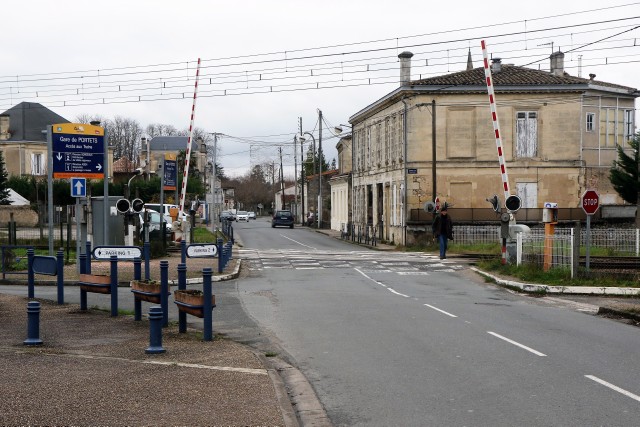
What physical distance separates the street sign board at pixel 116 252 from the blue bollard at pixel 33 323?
5.11m

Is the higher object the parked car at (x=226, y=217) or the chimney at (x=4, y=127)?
the chimney at (x=4, y=127)

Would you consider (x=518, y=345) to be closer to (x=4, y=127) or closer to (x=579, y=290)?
(x=579, y=290)

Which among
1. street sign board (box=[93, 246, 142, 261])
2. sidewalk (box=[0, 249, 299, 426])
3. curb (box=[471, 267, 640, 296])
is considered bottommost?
curb (box=[471, 267, 640, 296])

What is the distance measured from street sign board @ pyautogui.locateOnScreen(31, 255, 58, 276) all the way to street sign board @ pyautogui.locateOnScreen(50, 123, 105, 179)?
29.9 ft

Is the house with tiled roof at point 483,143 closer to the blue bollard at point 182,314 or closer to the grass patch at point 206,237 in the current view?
the grass patch at point 206,237

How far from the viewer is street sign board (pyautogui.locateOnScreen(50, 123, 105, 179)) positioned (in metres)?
24.1

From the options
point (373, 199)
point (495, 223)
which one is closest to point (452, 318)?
point (495, 223)

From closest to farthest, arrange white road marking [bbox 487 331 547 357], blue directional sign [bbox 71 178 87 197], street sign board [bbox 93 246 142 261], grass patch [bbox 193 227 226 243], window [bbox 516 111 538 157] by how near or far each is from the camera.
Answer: white road marking [bbox 487 331 547 357]
street sign board [bbox 93 246 142 261]
blue directional sign [bbox 71 178 87 197]
grass patch [bbox 193 227 226 243]
window [bbox 516 111 538 157]

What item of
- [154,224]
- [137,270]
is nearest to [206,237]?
[154,224]

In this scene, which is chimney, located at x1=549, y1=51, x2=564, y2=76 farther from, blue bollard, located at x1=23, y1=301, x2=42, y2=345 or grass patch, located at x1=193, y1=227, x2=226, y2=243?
blue bollard, located at x1=23, y1=301, x2=42, y2=345

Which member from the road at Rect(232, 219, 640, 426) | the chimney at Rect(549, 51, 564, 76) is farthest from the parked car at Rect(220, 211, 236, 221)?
the road at Rect(232, 219, 640, 426)

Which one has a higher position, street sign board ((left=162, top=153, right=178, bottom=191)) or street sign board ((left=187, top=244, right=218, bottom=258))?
street sign board ((left=162, top=153, right=178, bottom=191))

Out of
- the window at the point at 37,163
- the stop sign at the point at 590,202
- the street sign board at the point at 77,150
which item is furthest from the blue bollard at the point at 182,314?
the window at the point at 37,163

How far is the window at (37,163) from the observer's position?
72.8 meters
